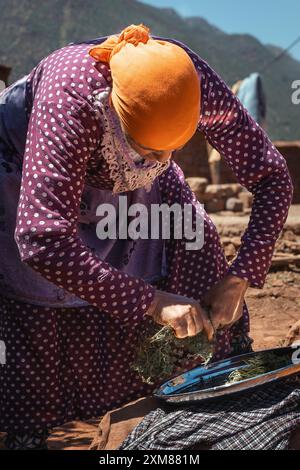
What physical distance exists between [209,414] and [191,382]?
431mm

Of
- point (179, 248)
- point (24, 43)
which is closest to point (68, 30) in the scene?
point (24, 43)

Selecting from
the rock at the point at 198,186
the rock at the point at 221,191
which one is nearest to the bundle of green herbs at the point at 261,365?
the rock at the point at 198,186

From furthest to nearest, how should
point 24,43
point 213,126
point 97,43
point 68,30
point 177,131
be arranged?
point 68,30 → point 24,43 → point 213,126 → point 97,43 → point 177,131

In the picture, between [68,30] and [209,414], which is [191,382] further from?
[68,30]

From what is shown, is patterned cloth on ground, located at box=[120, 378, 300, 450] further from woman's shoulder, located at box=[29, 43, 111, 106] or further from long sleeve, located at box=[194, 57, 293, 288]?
woman's shoulder, located at box=[29, 43, 111, 106]

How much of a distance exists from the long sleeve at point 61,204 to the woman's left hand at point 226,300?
16.2 inches

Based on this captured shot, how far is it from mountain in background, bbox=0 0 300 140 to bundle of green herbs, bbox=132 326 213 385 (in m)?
36.1

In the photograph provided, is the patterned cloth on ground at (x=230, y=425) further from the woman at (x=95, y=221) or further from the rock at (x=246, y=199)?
the rock at (x=246, y=199)

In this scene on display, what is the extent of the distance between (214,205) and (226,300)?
24.4 ft

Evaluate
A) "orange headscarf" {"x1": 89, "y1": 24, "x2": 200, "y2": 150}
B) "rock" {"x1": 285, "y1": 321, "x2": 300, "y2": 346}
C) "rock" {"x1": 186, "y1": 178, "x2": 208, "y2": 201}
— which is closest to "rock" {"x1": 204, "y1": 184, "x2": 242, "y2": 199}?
"rock" {"x1": 186, "y1": 178, "x2": 208, "y2": 201}

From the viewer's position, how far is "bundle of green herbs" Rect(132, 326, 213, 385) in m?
2.51

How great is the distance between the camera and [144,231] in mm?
2895

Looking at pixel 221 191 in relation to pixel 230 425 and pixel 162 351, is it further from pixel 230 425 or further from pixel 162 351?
pixel 230 425

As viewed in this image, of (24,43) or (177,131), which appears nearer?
(177,131)
